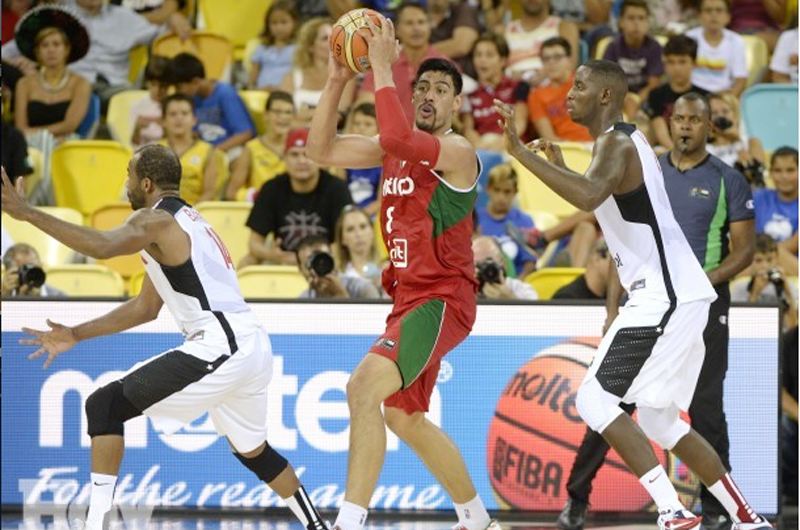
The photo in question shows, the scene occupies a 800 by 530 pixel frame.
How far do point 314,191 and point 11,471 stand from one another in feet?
10.8

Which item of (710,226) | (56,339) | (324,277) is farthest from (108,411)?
(710,226)

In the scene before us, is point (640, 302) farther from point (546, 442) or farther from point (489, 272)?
point (489, 272)

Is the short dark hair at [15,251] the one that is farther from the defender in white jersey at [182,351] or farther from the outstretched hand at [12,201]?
the outstretched hand at [12,201]

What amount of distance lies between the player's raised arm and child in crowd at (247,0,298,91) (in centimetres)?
663

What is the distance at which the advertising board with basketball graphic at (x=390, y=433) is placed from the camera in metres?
9.03

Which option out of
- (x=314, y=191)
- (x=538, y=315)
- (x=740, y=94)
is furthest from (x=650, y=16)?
(x=538, y=315)

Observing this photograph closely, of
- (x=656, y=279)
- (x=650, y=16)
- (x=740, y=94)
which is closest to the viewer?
(x=656, y=279)

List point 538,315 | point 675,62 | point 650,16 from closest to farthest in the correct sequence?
1. point 538,315
2. point 675,62
3. point 650,16

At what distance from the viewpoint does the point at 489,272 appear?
31.3 ft

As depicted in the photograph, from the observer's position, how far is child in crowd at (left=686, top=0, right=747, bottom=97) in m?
13.4

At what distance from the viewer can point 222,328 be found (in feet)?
23.4

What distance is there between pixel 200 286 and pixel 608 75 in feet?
7.45

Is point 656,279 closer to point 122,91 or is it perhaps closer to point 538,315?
point 538,315

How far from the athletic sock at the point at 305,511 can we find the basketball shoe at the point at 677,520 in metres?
1.68
